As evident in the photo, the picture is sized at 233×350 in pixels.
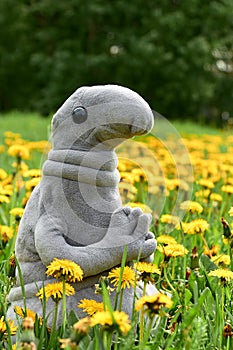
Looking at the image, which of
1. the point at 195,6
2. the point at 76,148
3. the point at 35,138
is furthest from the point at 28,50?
the point at 76,148

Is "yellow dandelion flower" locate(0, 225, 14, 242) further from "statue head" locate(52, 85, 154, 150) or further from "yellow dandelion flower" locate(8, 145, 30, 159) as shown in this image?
"yellow dandelion flower" locate(8, 145, 30, 159)

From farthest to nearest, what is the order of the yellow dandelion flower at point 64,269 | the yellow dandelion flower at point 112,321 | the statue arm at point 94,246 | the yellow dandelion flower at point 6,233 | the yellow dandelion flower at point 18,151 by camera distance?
the yellow dandelion flower at point 18,151 → the yellow dandelion flower at point 6,233 → the statue arm at point 94,246 → the yellow dandelion flower at point 64,269 → the yellow dandelion flower at point 112,321

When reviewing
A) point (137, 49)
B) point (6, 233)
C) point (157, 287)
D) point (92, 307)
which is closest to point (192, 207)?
point (157, 287)

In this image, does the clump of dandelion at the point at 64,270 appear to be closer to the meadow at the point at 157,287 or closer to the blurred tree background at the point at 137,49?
the meadow at the point at 157,287

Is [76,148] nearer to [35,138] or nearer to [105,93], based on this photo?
[105,93]

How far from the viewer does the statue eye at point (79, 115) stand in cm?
129

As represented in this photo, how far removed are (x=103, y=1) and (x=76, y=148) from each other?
14.9 m

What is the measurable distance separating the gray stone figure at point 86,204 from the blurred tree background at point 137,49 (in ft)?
43.3

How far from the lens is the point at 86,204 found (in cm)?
131

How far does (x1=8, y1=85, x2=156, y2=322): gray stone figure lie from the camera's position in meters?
1.24

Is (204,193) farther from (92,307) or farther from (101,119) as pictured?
(92,307)

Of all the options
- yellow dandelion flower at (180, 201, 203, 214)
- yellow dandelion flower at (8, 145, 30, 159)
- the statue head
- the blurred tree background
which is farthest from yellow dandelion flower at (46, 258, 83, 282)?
the blurred tree background

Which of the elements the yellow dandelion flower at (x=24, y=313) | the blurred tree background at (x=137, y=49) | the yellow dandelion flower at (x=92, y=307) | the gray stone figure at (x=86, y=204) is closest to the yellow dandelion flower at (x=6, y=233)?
the gray stone figure at (x=86, y=204)

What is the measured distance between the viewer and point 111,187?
4.42 feet
